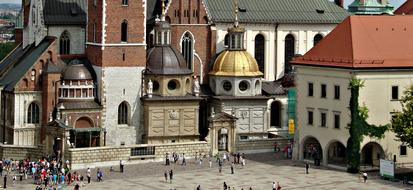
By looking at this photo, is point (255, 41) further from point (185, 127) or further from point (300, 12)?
point (185, 127)

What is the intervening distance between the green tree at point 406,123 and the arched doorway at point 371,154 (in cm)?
397

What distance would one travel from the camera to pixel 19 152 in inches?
3115

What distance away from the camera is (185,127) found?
282 feet

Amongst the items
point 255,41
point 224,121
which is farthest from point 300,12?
point 224,121

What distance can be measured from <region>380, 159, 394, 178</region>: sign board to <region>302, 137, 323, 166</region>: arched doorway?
8289mm

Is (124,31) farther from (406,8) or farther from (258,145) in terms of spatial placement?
(406,8)

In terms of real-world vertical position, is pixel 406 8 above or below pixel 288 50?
above

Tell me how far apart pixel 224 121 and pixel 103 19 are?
47.2ft

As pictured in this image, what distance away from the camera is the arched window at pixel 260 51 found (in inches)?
3868

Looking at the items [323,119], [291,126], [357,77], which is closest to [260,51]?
[291,126]

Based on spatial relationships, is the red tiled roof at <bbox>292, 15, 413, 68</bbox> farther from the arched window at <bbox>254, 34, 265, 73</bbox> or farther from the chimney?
the chimney

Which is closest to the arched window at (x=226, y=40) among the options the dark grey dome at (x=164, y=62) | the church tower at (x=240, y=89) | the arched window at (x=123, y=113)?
the church tower at (x=240, y=89)

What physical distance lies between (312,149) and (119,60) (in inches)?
747

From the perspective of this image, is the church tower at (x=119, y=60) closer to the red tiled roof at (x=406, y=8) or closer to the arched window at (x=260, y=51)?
the arched window at (x=260, y=51)
